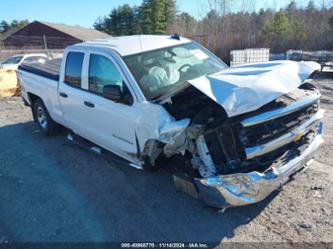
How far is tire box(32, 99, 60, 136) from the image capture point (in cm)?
652

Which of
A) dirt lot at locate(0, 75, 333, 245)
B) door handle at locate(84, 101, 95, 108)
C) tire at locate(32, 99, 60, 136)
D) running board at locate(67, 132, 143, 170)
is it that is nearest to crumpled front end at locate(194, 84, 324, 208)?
dirt lot at locate(0, 75, 333, 245)

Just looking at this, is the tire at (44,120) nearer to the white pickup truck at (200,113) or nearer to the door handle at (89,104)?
the white pickup truck at (200,113)

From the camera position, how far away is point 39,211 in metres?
3.90

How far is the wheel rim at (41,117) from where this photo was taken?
21.8 feet

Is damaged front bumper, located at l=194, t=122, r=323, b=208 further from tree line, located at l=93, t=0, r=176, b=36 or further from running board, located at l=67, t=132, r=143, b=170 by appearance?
tree line, located at l=93, t=0, r=176, b=36

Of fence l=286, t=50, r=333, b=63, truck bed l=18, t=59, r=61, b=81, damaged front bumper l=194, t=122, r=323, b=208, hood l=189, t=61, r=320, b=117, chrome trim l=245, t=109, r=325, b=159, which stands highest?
hood l=189, t=61, r=320, b=117

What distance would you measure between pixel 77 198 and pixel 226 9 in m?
18.7

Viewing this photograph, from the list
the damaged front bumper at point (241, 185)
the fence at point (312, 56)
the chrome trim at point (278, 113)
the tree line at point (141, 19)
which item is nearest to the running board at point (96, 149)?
the damaged front bumper at point (241, 185)

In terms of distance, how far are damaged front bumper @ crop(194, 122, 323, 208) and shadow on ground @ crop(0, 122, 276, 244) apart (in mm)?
412

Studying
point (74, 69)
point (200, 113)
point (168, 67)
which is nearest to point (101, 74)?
point (74, 69)

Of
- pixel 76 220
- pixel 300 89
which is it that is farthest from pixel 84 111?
pixel 300 89

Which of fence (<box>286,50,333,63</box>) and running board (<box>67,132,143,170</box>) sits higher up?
fence (<box>286,50,333,63</box>)

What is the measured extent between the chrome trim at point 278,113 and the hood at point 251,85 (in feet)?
0.36

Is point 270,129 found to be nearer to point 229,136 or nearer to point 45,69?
point 229,136
